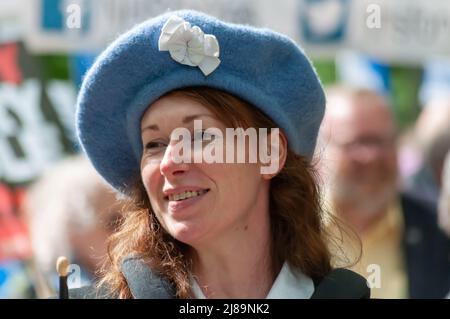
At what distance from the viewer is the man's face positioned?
4.05 metres

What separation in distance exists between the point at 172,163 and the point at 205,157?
7 cm

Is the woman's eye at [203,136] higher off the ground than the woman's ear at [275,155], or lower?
higher

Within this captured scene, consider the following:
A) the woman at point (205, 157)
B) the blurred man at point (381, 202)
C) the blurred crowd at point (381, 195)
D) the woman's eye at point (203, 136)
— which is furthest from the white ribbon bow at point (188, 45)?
the blurred man at point (381, 202)

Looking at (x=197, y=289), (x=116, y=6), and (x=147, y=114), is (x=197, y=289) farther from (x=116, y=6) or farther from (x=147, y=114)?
(x=116, y=6)

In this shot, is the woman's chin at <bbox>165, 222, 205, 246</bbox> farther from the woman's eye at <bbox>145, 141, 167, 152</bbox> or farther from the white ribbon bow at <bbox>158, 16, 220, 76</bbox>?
the white ribbon bow at <bbox>158, 16, 220, 76</bbox>

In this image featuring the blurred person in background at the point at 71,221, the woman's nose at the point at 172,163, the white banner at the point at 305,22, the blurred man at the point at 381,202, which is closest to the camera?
the woman's nose at the point at 172,163

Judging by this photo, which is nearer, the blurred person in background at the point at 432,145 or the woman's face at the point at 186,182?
the woman's face at the point at 186,182

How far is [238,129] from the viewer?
82.0 inches

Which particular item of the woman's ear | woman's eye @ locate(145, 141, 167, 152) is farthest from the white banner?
woman's eye @ locate(145, 141, 167, 152)

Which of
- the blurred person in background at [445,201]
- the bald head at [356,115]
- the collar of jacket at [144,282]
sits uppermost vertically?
the collar of jacket at [144,282]

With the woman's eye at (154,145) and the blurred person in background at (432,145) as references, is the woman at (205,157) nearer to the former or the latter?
the woman's eye at (154,145)

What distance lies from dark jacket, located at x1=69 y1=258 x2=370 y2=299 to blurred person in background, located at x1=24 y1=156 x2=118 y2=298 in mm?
1004

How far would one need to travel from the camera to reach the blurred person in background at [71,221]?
3.36m

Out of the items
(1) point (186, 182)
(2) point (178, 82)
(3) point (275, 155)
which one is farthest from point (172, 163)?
(3) point (275, 155)
